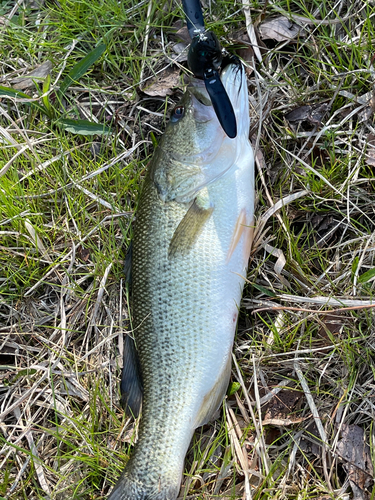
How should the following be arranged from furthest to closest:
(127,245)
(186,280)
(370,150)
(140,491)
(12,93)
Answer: (12,93)
(127,245)
(370,150)
(186,280)
(140,491)

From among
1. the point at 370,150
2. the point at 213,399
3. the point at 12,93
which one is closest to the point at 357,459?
the point at 213,399

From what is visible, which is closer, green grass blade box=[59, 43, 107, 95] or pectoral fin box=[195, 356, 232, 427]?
pectoral fin box=[195, 356, 232, 427]

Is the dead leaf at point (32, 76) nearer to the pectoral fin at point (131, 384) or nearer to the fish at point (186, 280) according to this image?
the fish at point (186, 280)

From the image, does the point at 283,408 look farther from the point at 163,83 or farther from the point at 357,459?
the point at 163,83

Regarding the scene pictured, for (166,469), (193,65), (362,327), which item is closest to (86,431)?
(166,469)

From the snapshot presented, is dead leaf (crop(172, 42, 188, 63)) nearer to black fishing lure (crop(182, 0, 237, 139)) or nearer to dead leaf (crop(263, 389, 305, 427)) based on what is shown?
black fishing lure (crop(182, 0, 237, 139))

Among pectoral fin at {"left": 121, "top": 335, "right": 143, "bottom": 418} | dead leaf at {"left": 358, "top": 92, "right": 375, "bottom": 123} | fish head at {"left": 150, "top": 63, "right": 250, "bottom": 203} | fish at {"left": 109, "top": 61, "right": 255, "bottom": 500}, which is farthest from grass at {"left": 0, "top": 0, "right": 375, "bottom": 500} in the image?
fish head at {"left": 150, "top": 63, "right": 250, "bottom": 203}
